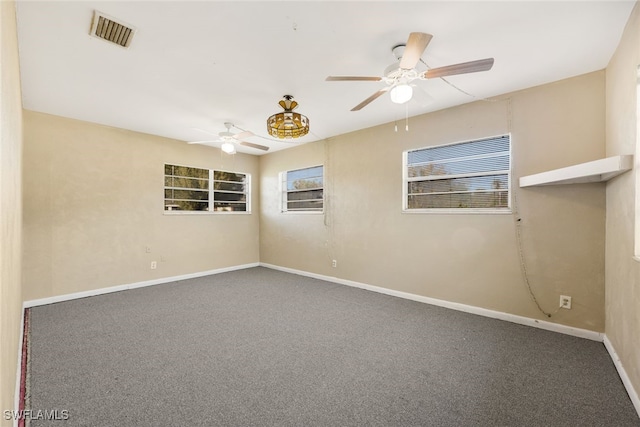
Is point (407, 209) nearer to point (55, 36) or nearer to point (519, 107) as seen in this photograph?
point (519, 107)

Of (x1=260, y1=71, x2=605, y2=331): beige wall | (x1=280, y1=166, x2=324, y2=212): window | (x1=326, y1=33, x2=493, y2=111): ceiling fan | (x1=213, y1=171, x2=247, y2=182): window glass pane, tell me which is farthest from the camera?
(x1=213, y1=171, x2=247, y2=182): window glass pane

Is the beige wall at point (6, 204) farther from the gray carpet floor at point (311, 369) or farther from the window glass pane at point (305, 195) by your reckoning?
the window glass pane at point (305, 195)

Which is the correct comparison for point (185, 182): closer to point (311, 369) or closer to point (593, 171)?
point (311, 369)

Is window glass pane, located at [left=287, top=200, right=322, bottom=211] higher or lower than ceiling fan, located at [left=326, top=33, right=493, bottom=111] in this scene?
lower

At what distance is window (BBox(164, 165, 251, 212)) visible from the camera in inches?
205

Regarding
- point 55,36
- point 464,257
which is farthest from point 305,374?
point 55,36

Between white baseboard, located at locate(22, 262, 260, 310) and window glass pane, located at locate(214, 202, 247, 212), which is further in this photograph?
window glass pane, located at locate(214, 202, 247, 212)

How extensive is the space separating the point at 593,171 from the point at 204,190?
18.7 ft

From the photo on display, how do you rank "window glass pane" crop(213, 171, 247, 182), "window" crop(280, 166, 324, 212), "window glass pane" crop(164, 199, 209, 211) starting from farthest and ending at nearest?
"window glass pane" crop(213, 171, 247, 182) < "window" crop(280, 166, 324, 212) < "window glass pane" crop(164, 199, 209, 211)

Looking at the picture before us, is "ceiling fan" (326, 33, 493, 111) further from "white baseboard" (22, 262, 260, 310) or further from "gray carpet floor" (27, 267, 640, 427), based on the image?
"white baseboard" (22, 262, 260, 310)

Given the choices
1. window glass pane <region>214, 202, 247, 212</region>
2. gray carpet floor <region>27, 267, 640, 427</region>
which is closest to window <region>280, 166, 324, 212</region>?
window glass pane <region>214, 202, 247, 212</region>

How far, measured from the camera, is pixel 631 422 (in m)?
1.69

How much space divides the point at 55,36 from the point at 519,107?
4.44 meters

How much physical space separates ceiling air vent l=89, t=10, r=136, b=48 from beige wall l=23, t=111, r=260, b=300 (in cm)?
269
